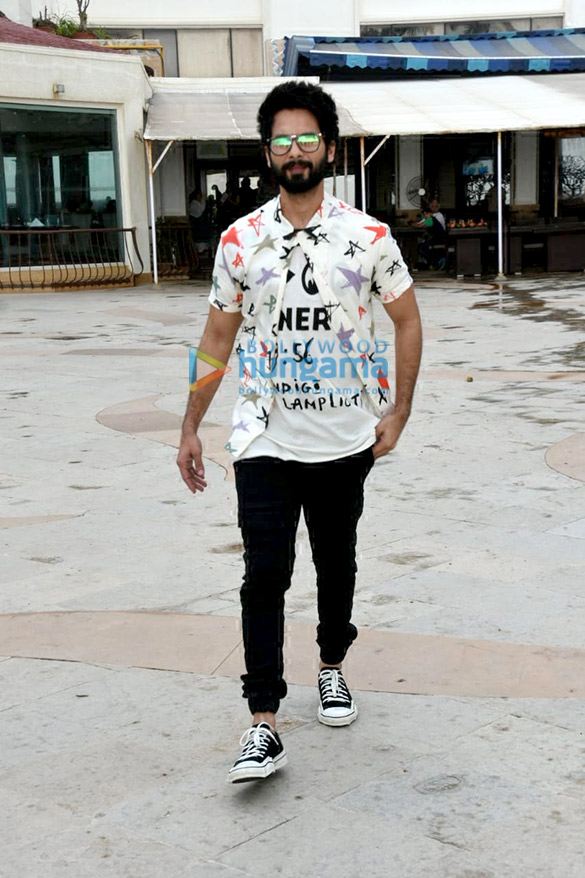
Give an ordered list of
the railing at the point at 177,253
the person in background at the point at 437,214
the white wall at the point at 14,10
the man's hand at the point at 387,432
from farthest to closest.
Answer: the white wall at the point at 14,10 < the person in background at the point at 437,214 < the railing at the point at 177,253 < the man's hand at the point at 387,432

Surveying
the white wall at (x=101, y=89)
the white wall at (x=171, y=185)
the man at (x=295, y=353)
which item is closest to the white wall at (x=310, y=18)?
the white wall at (x=171, y=185)

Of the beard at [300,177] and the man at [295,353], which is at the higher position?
the beard at [300,177]

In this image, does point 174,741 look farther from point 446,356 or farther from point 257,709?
point 446,356

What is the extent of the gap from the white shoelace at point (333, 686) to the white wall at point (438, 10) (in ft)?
97.4

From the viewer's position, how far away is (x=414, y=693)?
3.73 meters

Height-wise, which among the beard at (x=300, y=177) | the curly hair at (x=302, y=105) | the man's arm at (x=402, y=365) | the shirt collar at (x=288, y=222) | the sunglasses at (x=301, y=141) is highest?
the curly hair at (x=302, y=105)

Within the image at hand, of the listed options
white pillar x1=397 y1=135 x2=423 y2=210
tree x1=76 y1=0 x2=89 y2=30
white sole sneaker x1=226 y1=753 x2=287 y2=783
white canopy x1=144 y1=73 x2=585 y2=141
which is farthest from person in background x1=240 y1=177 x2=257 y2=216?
white sole sneaker x1=226 y1=753 x2=287 y2=783

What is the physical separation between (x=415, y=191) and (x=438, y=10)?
20.9ft

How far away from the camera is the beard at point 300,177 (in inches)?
128

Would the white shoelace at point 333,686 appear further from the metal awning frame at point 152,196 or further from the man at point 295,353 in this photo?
the metal awning frame at point 152,196

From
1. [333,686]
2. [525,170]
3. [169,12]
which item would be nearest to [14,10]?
[169,12]

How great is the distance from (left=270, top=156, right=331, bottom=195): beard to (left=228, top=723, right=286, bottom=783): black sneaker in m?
1.42

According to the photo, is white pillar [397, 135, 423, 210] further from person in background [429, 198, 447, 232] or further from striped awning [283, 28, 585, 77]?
person in background [429, 198, 447, 232]

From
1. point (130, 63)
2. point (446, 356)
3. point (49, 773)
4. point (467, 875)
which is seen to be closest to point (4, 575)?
point (49, 773)
